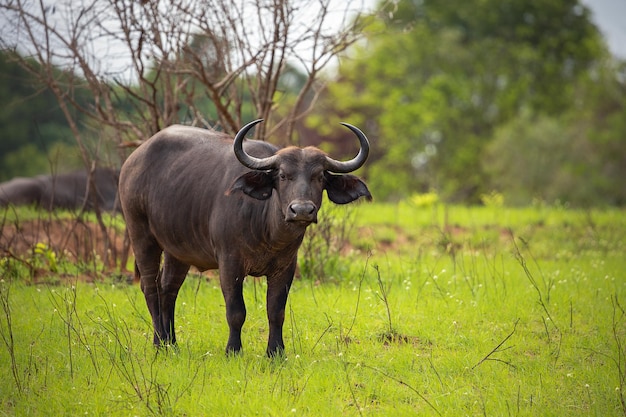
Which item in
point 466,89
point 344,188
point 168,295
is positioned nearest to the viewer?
point 344,188

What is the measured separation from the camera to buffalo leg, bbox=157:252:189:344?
668 cm

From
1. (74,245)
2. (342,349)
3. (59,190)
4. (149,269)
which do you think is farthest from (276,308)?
(59,190)

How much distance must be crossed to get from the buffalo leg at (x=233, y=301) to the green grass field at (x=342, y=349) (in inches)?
6.0

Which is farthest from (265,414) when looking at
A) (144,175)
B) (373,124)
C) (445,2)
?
(445,2)

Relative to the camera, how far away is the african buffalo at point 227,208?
5.74m

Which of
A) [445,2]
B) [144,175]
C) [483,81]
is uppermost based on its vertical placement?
[445,2]

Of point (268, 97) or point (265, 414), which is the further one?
point (268, 97)

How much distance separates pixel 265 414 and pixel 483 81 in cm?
3398

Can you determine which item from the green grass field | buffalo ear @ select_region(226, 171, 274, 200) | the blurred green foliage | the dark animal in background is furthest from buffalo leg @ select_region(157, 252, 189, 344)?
the blurred green foliage

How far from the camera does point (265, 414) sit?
503cm

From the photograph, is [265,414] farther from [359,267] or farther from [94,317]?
[359,267]

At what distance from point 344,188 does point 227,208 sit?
0.96 m

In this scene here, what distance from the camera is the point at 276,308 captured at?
245 inches

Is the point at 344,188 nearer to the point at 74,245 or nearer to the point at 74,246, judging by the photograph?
the point at 74,246
